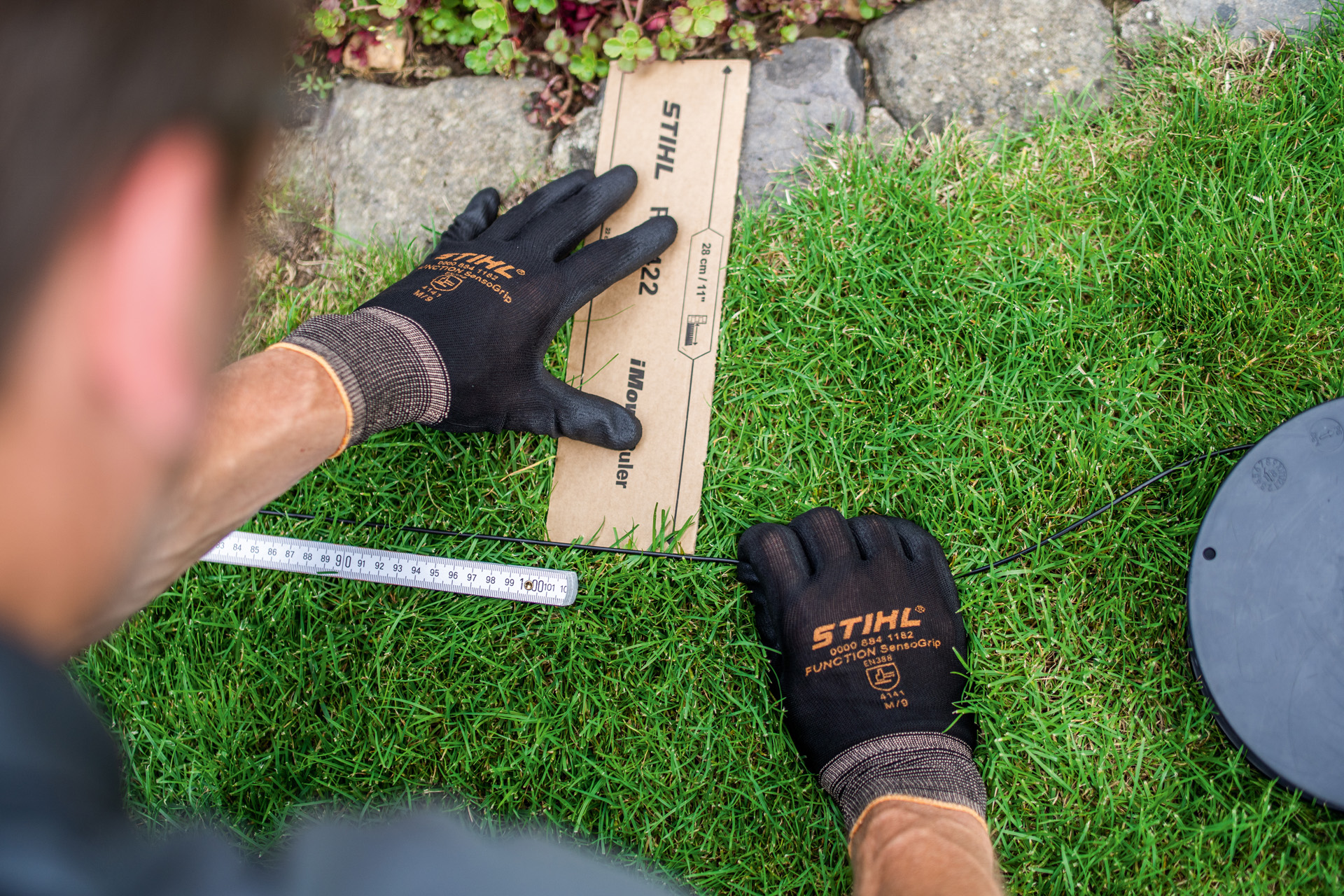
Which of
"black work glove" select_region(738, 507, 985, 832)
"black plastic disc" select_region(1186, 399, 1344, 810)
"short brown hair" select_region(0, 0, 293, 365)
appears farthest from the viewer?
"black work glove" select_region(738, 507, 985, 832)

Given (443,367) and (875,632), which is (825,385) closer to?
(875,632)

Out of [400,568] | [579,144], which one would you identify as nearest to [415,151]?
[579,144]

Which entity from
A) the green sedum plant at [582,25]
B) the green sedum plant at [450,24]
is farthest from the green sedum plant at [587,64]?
the green sedum plant at [450,24]

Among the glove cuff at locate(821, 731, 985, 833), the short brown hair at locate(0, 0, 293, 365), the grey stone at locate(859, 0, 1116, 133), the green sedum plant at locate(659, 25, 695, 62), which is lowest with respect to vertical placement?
the glove cuff at locate(821, 731, 985, 833)

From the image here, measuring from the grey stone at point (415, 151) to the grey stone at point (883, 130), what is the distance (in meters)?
0.97

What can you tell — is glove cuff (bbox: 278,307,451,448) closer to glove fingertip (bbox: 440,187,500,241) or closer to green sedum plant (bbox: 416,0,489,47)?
glove fingertip (bbox: 440,187,500,241)

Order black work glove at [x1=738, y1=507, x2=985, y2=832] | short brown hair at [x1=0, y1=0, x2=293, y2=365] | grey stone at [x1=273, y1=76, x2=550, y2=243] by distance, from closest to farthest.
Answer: short brown hair at [x1=0, y1=0, x2=293, y2=365] → black work glove at [x1=738, y1=507, x2=985, y2=832] → grey stone at [x1=273, y1=76, x2=550, y2=243]

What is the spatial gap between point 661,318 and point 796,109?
2.35 ft

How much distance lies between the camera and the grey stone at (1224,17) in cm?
204

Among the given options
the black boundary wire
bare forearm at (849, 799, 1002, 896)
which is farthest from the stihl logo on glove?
bare forearm at (849, 799, 1002, 896)

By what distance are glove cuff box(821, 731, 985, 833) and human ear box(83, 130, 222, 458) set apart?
1.65 meters

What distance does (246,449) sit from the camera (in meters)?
1.58

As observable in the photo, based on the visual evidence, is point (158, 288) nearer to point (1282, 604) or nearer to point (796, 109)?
point (796, 109)

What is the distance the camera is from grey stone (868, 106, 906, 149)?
6.96ft
